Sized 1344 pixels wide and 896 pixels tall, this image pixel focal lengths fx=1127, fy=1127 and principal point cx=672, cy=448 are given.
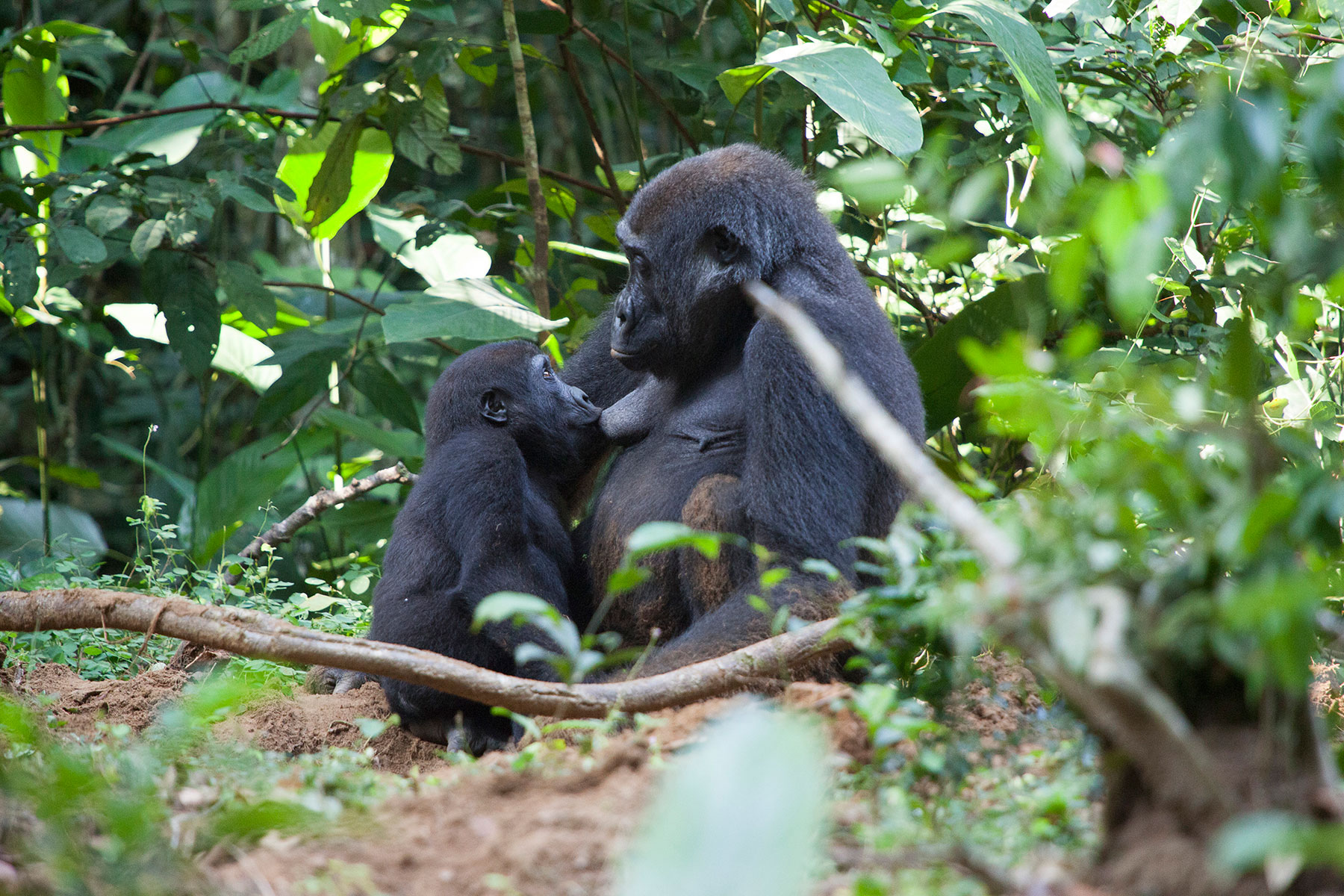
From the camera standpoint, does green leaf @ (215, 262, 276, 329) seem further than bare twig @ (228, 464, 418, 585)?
Yes

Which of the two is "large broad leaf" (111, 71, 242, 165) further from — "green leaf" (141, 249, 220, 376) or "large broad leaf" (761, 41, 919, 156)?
"large broad leaf" (761, 41, 919, 156)

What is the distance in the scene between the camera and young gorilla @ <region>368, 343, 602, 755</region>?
9.29ft

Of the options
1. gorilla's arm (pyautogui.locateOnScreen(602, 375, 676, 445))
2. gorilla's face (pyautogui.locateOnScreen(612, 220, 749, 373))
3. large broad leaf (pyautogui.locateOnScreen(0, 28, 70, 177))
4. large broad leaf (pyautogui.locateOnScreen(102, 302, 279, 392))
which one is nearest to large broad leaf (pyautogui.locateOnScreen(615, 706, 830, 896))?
gorilla's face (pyautogui.locateOnScreen(612, 220, 749, 373))

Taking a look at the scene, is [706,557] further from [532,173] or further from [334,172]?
[334,172]

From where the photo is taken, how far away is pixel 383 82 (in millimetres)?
4562

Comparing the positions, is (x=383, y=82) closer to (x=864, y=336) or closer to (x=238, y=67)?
(x=864, y=336)

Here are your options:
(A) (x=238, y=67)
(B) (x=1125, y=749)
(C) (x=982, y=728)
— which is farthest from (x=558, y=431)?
(A) (x=238, y=67)

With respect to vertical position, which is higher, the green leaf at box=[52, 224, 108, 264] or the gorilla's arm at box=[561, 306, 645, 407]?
the green leaf at box=[52, 224, 108, 264]

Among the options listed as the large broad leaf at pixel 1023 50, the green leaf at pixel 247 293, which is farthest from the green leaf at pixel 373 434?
the large broad leaf at pixel 1023 50

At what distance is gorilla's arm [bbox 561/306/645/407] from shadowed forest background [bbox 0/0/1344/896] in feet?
0.61

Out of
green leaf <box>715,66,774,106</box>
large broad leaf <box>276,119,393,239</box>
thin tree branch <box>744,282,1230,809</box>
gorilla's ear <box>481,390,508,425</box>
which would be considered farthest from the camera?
large broad leaf <box>276,119,393,239</box>

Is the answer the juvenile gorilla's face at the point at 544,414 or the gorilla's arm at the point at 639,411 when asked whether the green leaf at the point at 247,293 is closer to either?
the juvenile gorilla's face at the point at 544,414

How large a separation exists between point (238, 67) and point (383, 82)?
10.7 feet

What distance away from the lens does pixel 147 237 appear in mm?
3957
